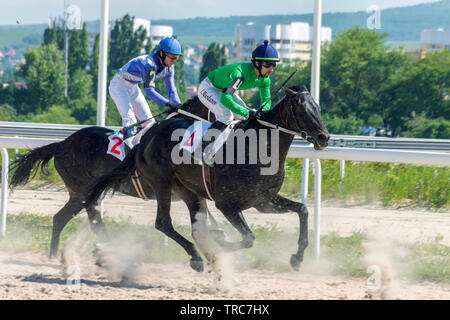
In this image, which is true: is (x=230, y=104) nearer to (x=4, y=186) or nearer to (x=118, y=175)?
(x=118, y=175)

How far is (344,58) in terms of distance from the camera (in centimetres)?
3012

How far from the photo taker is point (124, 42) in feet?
124

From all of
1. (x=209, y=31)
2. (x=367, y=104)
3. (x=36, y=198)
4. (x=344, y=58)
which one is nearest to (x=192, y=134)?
(x=36, y=198)

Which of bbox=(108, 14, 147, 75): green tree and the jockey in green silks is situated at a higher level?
bbox=(108, 14, 147, 75): green tree

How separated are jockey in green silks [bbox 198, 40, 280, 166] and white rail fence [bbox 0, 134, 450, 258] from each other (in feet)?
1.94

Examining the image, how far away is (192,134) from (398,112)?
23410mm

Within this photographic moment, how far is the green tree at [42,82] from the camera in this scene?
3603 cm

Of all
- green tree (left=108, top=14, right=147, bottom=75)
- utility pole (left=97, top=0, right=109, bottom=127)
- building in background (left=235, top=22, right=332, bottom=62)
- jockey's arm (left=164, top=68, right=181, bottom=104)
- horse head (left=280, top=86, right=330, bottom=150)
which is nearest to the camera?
horse head (left=280, top=86, right=330, bottom=150)

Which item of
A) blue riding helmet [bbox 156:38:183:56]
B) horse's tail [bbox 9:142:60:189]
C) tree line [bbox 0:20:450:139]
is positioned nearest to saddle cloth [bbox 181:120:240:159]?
blue riding helmet [bbox 156:38:183:56]

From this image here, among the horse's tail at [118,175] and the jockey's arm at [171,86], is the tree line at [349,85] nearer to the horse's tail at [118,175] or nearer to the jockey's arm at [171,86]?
the jockey's arm at [171,86]

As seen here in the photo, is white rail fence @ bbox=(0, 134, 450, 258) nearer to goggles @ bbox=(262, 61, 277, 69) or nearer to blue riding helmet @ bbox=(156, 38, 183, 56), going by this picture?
goggles @ bbox=(262, 61, 277, 69)

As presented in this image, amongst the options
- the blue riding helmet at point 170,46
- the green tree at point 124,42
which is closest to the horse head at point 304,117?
the blue riding helmet at point 170,46

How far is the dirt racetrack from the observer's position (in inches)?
165
